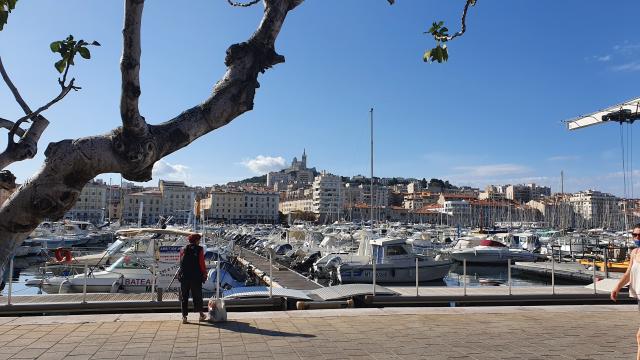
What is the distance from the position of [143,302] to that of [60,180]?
340 inches

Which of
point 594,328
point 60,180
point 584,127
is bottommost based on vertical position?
point 594,328

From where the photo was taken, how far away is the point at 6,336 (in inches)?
307

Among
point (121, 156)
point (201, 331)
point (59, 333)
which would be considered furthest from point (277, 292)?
point (121, 156)

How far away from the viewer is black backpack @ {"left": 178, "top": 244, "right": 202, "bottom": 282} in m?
9.42

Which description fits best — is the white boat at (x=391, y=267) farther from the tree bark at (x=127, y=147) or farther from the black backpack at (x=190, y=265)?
the tree bark at (x=127, y=147)

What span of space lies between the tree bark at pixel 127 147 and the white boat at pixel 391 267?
76.9 ft

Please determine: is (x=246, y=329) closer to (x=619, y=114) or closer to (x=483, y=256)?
(x=619, y=114)

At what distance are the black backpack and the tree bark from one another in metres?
6.23

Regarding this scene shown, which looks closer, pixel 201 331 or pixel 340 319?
pixel 201 331

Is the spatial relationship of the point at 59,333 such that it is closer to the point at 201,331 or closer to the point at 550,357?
the point at 201,331

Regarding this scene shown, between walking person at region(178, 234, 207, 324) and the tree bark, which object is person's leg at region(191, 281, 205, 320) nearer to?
walking person at region(178, 234, 207, 324)

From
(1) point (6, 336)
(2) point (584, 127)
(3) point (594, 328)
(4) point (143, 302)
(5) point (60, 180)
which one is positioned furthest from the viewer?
(2) point (584, 127)

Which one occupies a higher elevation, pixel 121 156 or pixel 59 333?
pixel 121 156

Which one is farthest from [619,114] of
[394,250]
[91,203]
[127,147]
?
[91,203]
